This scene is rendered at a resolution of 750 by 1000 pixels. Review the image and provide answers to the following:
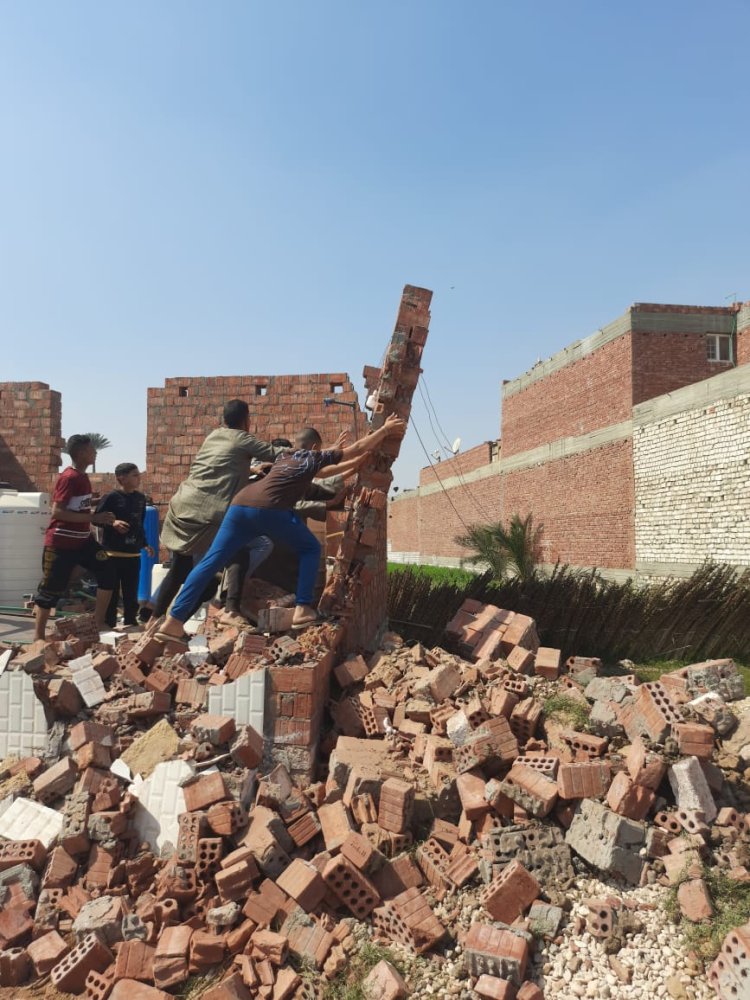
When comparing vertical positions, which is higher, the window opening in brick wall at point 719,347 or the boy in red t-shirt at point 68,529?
the window opening in brick wall at point 719,347

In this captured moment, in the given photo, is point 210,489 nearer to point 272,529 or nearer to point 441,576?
point 272,529

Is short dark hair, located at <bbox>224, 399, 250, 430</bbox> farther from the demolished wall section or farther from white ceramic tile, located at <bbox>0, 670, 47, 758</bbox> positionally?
the demolished wall section

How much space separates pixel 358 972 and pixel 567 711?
6.64 feet

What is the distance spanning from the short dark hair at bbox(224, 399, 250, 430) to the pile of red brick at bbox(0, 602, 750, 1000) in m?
1.60

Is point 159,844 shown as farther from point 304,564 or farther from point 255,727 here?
point 304,564

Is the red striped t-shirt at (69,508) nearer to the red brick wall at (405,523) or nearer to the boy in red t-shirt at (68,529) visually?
the boy in red t-shirt at (68,529)

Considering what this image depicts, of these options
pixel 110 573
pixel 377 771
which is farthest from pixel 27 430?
pixel 377 771

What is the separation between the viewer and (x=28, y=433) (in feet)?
32.3

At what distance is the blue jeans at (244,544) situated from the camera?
4.49m

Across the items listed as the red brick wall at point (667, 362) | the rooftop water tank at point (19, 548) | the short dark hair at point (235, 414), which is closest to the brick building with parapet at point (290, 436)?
the short dark hair at point (235, 414)

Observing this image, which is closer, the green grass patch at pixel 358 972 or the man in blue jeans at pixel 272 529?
the green grass patch at pixel 358 972

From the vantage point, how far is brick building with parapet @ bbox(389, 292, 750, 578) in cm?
1250

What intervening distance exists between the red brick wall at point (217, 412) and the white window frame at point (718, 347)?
38.4 feet

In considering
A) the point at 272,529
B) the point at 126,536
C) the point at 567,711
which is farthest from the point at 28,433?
the point at 567,711
